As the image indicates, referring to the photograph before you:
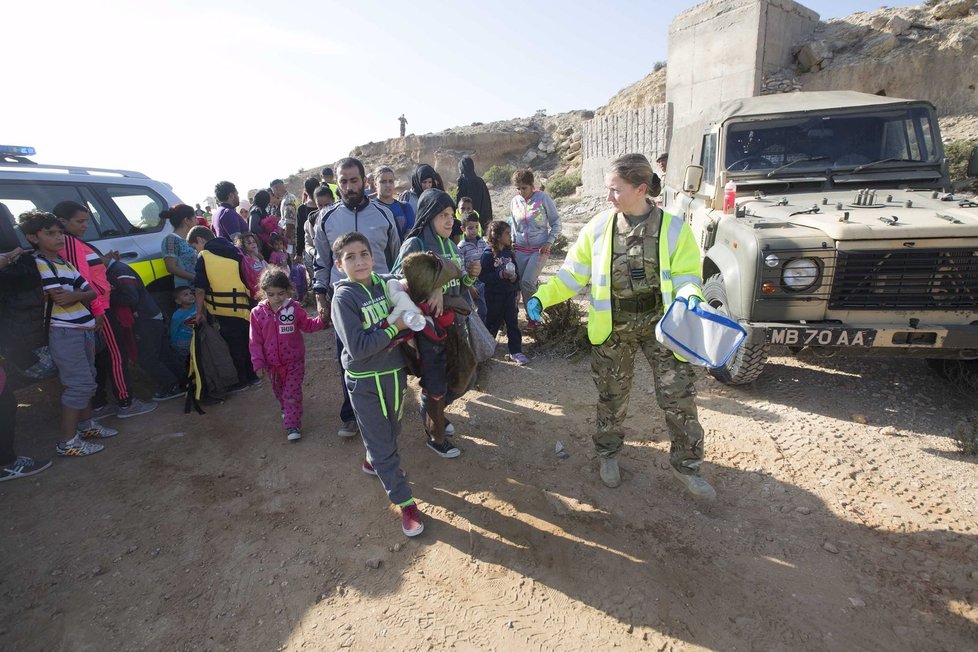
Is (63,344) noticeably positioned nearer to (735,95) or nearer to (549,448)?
(549,448)

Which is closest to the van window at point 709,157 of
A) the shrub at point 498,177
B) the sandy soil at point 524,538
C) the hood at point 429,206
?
the sandy soil at point 524,538

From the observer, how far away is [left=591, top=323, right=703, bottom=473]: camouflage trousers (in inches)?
107

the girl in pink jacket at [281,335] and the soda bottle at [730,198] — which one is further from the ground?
the soda bottle at [730,198]

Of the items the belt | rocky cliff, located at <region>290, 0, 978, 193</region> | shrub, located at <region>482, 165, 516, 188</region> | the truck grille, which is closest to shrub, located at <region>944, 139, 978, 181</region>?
rocky cliff, located at <region>290, 0, 978, 193</region>

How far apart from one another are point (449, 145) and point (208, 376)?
968 inches

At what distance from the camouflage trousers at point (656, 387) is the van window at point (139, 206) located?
4590mm

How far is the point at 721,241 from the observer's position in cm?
381

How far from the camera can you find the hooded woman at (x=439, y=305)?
2863mm

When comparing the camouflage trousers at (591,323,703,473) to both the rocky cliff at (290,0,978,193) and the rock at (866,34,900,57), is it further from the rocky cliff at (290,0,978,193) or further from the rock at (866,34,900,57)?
the rock at (866,34,900,57)

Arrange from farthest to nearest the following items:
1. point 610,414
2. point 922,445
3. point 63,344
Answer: point 63,344 < point 922,445 < point 610,414

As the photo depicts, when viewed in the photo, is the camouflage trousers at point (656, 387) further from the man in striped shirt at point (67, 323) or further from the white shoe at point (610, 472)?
the man in striped shirt at point (67, 323)

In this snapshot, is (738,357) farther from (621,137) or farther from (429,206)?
(621,137)

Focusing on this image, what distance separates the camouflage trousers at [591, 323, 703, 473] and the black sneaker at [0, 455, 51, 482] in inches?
151

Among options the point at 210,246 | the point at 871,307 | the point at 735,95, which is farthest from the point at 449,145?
the point at 871,307
